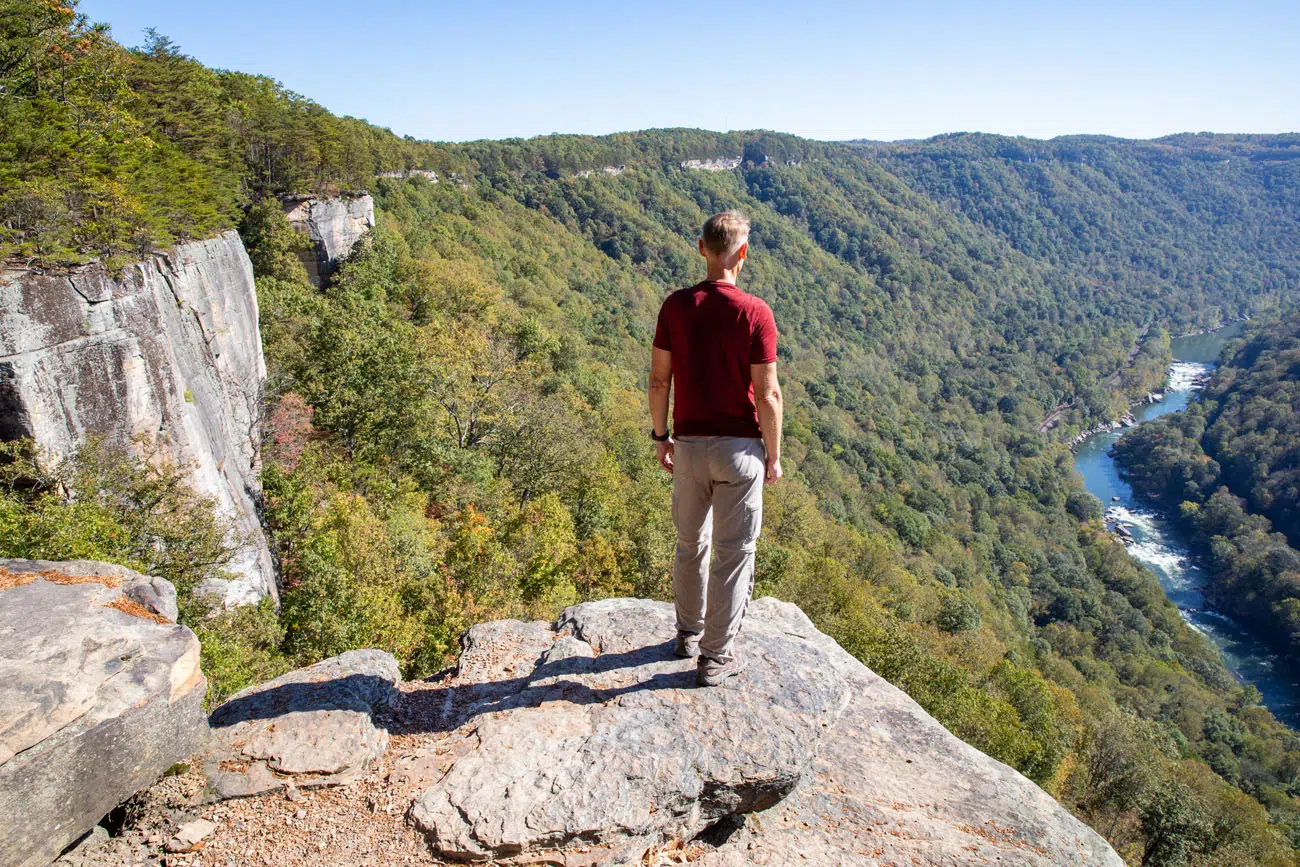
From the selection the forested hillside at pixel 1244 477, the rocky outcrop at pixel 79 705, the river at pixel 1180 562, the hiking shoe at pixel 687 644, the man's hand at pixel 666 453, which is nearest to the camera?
the rocky outcrop at pixel 79 705

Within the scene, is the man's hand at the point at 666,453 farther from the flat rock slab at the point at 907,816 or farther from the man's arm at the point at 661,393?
the flat rock slab at the point at 907,816

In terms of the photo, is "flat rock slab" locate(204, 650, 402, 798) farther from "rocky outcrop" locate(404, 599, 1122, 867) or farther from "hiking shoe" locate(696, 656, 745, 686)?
"hiking shoe" locate(696, 656, 745, 686)

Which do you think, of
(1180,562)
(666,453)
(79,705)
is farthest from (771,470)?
(1180,562)

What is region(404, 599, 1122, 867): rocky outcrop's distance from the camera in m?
4.18

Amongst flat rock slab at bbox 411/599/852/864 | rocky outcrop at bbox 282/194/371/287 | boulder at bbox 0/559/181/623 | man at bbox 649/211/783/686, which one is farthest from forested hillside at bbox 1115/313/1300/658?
boulder at bbox 0/559/181/623

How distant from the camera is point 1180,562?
275ft

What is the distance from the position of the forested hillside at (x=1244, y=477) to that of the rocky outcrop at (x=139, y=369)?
89.8 metres

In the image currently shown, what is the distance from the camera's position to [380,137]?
→ 220ft

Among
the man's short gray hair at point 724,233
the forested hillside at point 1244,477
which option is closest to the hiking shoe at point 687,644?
the man's short gray hair at point 724,233

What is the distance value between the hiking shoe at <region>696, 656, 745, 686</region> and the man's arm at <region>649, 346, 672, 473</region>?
1.53m

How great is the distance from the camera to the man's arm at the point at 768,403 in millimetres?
4590

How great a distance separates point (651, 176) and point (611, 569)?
388ft

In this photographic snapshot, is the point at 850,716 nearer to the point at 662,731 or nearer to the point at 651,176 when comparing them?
the point at 662,731

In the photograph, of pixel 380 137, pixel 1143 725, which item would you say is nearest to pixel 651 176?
pixel 380 137
